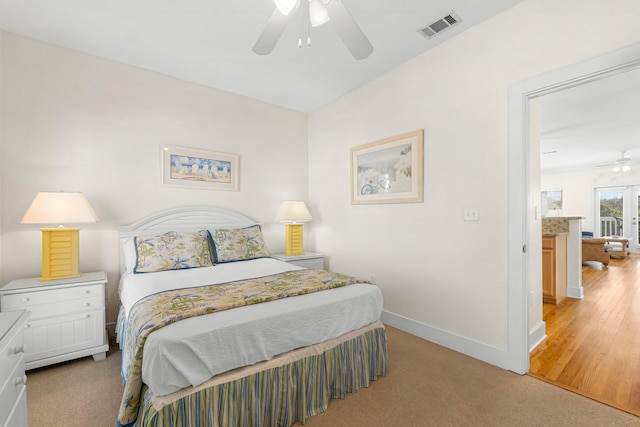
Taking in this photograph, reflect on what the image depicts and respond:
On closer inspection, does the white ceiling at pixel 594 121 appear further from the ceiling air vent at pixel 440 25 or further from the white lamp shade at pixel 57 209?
the white lamp shade at pixel 57 209

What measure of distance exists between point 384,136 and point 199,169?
2.22m

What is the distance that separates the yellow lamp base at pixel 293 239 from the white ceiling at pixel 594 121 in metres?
3.28

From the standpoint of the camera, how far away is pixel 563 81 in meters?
2.00

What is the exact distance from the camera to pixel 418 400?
193 centimetres

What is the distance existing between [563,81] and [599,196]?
9094 millimetres

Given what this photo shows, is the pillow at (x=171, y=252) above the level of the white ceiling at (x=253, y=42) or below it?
below

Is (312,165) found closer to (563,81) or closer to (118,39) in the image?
(118,39)

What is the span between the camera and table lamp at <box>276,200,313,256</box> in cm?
388

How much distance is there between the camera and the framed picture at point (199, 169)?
332cm

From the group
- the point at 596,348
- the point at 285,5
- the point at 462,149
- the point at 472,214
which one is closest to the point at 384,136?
the point at 462,149

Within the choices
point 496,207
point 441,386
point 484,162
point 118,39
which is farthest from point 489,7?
point 118,39

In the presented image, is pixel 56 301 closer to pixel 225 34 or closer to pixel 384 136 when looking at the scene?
pixel 225 34

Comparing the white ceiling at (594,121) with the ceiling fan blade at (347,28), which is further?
the white ceiling at (594,121)

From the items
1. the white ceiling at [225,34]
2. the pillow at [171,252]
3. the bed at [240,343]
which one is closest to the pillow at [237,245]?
the pillow at [171,252]
